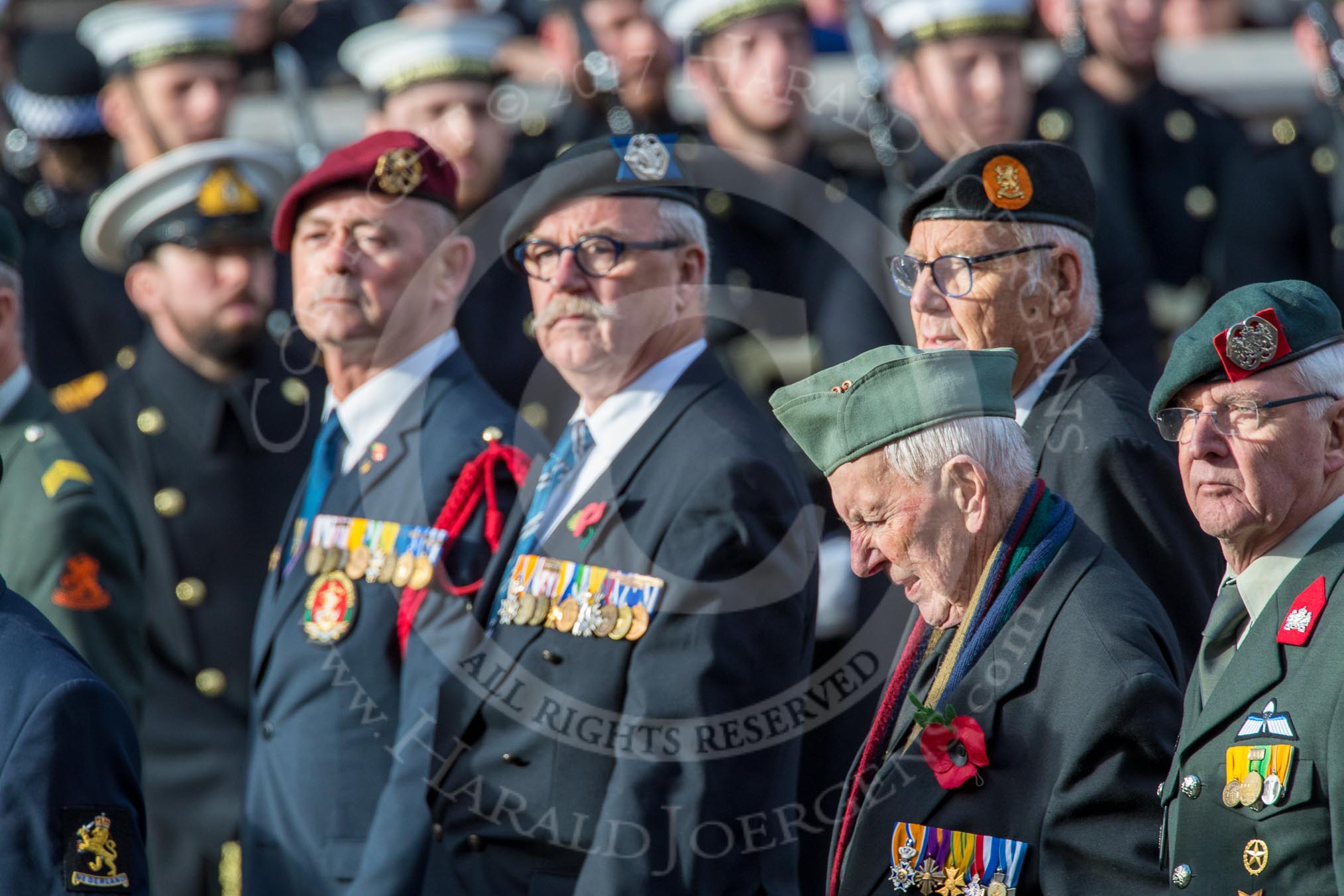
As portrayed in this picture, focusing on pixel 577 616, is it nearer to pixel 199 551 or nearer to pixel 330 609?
pixel 330 609

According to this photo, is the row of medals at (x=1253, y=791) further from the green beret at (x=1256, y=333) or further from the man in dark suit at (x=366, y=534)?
the man in dark suit at (x=366, y=534)

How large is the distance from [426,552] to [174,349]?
7.87 feet

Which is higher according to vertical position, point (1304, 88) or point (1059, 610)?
point (1304, 88)

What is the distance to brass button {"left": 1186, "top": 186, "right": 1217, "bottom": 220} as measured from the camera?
8539mm

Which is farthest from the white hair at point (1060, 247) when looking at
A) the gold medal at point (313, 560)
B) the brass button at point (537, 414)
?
A: the brass button at point (537, 414)

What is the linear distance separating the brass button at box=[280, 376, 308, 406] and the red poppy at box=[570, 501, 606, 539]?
270cm

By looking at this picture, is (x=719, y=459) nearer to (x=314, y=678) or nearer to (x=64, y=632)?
(x=314, y=678)

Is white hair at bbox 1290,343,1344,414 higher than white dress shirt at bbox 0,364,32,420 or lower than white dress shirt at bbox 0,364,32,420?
lower

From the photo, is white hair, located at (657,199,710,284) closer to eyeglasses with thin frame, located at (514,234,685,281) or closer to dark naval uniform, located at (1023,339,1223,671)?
eyeglasses with thin frame, located at (514,234,685,281)

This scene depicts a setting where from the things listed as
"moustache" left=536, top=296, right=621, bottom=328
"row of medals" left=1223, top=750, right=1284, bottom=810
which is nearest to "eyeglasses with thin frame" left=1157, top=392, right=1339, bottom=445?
"row of medals" left=1223, top=750, right=1284, bottom=810

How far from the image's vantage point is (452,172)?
585cm

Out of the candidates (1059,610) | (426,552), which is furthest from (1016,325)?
(426,552)

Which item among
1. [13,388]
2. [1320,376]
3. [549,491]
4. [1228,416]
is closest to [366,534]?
[549,491]

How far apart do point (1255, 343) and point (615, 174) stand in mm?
1946
